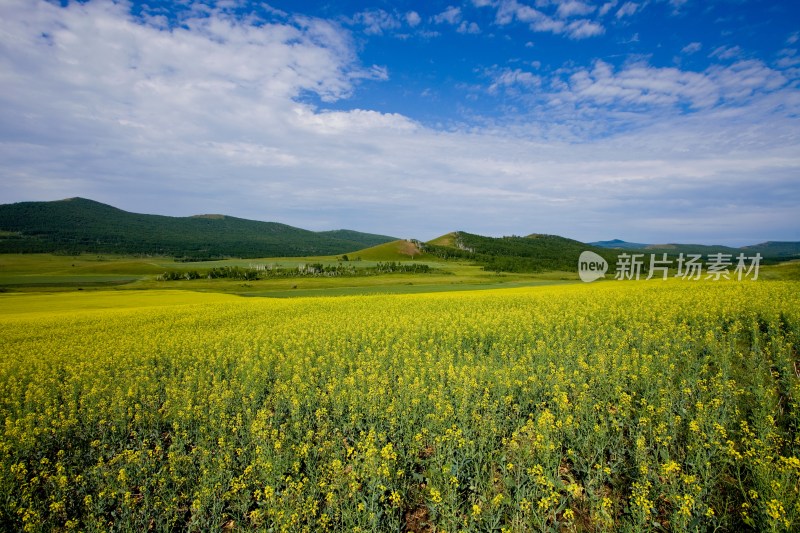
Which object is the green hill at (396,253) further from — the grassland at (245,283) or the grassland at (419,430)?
the grassland at (419,430)

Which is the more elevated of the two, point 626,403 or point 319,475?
point 626,403

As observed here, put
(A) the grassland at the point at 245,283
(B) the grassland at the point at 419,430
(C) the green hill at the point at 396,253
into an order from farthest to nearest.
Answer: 1. (C) the green hill at the point at 396,253
2. (A) the grassland at the point at 245,283
3. (B) the grassland at the point at 419,430

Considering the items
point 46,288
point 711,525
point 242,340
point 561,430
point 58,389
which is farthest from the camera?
point 46,288

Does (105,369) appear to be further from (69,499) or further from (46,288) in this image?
(46,288)

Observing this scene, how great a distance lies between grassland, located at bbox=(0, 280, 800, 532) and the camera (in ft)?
18.6

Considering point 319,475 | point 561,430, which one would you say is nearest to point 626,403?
point 561,430

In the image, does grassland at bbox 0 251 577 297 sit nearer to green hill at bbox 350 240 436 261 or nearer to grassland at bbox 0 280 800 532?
green hill at bbox 350 240 436 261

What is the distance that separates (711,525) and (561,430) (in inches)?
96.4

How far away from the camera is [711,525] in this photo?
17.2 feet

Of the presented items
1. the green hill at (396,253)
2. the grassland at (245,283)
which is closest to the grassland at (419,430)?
the grassland at (245,283)

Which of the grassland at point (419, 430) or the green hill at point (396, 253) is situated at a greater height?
the green hill at point (396, 253)

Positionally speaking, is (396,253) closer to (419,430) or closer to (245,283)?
(245,283)

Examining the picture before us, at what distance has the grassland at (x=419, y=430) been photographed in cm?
566

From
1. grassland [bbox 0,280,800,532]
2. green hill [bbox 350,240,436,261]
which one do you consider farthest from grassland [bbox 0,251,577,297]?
grassland [bbox 0,280,800,532]
